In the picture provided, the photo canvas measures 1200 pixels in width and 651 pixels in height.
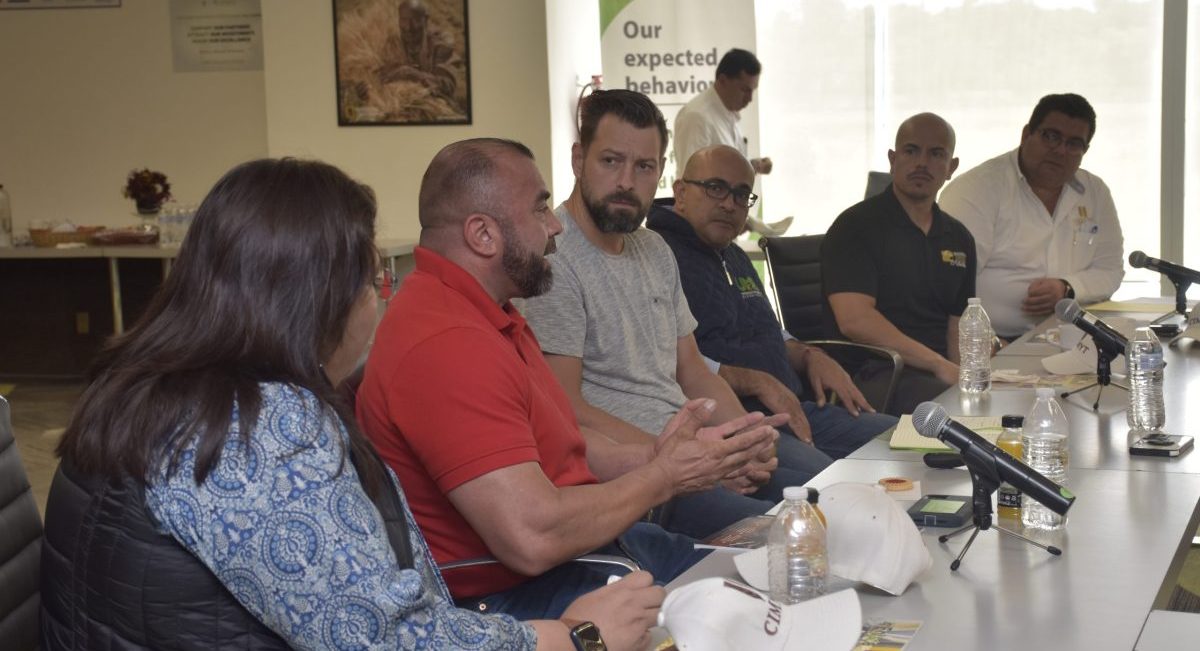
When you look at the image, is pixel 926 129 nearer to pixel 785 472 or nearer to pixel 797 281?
pixel 797 281

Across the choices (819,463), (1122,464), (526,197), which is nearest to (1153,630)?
(1122,464)

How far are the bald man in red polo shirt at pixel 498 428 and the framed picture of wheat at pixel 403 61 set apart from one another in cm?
540

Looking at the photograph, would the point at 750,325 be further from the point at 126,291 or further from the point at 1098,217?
the point at 126,291

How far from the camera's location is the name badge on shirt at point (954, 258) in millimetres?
4199

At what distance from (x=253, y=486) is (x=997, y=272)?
376 cm

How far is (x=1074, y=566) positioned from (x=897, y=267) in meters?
2.51

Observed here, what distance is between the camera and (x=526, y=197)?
7.03ft

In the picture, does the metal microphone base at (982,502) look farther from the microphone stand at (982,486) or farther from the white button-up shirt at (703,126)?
the white button-up shirt at (703,126)

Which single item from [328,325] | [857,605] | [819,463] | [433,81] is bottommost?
[819,463]

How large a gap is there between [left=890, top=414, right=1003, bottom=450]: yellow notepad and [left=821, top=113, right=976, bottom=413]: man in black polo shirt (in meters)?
1.38

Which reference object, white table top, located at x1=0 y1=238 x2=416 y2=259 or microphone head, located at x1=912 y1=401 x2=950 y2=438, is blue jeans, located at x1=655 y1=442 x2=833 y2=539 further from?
white table top, located at x1=0 y1=238 x2=416 y2=259

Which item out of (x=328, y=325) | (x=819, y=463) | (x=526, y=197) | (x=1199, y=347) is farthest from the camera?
(x=1199, y=347)

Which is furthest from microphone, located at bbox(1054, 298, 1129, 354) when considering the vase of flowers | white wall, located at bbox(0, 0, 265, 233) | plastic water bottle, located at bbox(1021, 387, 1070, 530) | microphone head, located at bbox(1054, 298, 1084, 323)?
white wall, located at bbox(0, 0, 265, 233)

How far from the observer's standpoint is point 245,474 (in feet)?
4.19
